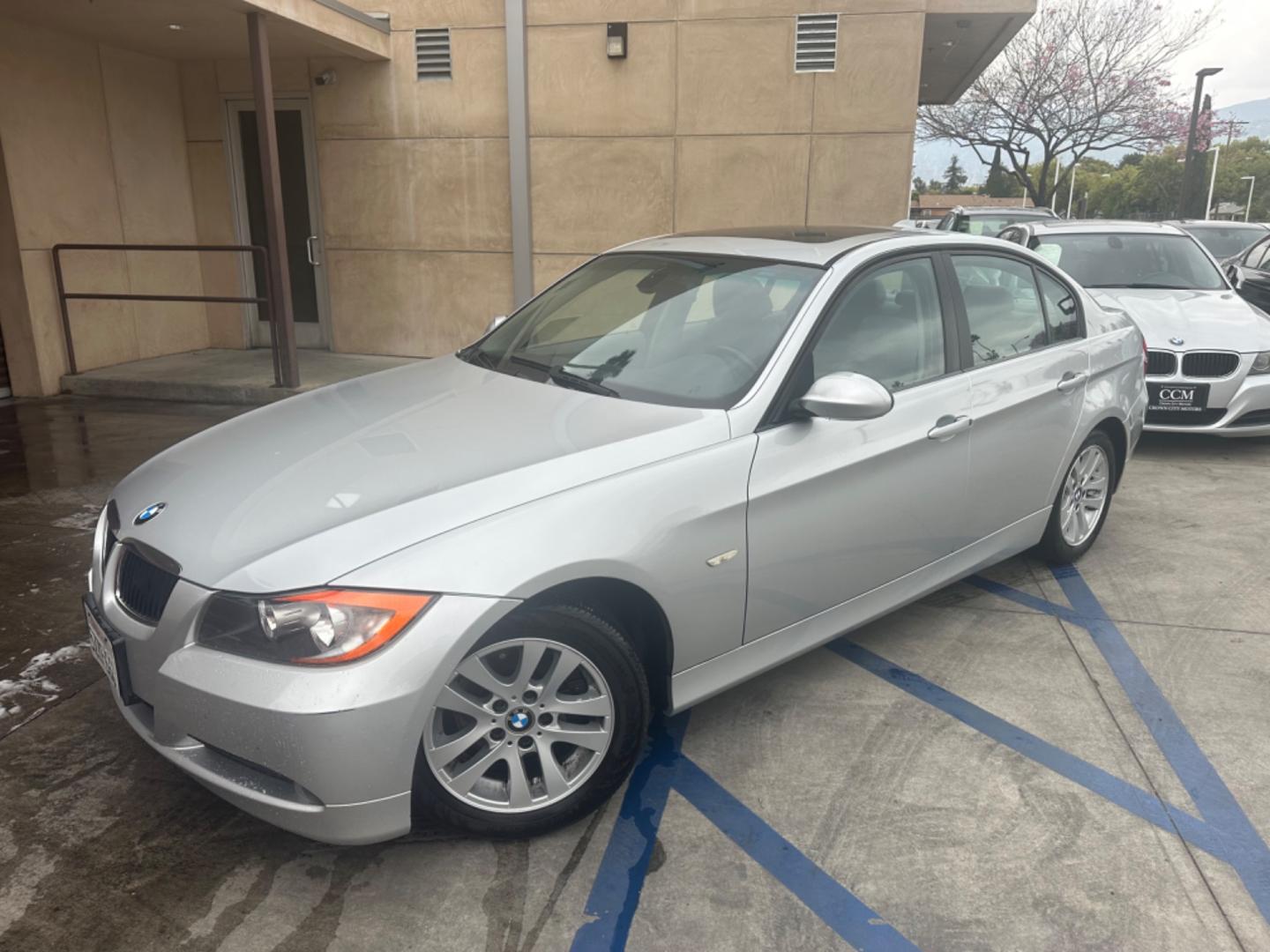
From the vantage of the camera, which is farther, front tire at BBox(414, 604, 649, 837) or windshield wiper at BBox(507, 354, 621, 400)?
windshield wiper at BBox(507, 354, 621, 400)

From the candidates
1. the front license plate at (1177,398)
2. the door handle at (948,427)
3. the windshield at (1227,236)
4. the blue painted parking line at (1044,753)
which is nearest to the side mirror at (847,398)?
the door handle at (948,427)

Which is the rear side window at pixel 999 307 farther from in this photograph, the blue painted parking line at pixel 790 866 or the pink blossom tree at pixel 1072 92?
the pink blossom tree at pixel 1072 92

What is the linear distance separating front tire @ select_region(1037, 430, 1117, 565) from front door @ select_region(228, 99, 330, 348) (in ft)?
28.2

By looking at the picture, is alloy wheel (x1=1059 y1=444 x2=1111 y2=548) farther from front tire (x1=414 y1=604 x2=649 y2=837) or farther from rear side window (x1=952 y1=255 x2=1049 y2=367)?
front tire (x1=414 y1=604 x2=649 y2=837)

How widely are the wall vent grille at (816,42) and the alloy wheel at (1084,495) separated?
235 inches

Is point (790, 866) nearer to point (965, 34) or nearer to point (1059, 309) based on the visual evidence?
point (1059, 309)

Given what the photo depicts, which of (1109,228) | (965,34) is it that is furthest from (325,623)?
(965,34)

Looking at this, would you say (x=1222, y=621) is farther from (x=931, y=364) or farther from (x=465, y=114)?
(x=465, y=114)

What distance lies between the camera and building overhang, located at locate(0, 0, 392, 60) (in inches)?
313

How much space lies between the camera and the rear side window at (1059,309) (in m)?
4.50

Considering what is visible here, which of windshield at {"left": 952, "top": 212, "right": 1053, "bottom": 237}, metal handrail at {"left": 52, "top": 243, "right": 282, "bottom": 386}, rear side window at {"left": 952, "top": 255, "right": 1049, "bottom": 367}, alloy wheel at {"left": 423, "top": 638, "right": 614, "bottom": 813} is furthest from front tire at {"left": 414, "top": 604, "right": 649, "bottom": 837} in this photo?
windshield at {"left": 952, "top": 212, "right": 1053, "bottom": 237}

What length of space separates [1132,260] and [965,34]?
456 centimetres

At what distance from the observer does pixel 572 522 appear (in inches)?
103

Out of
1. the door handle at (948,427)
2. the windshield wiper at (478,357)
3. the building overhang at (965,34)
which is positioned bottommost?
the door handle at (948,427)
